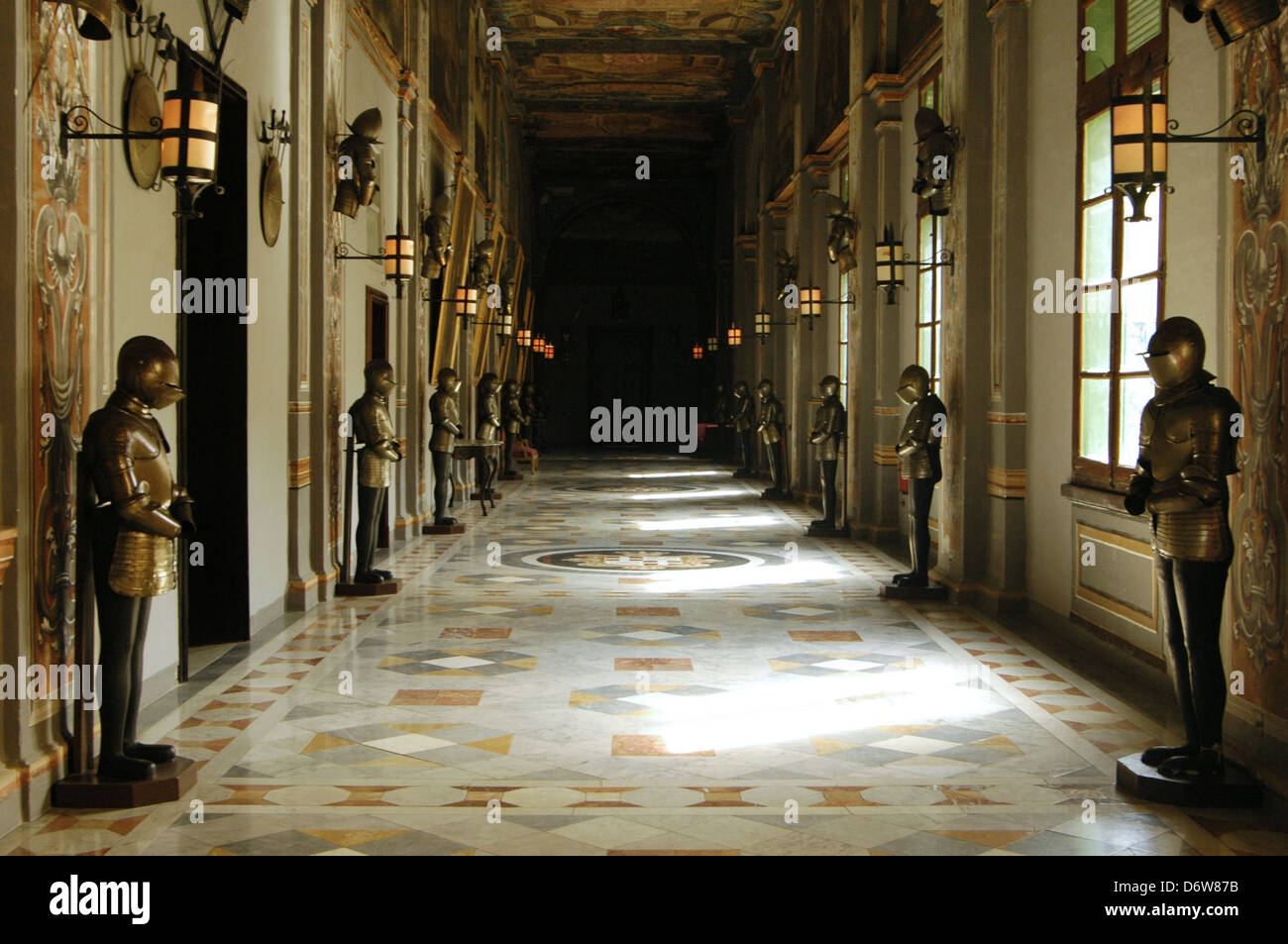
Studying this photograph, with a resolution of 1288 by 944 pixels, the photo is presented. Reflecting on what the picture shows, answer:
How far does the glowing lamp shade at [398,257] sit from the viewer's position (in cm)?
1104

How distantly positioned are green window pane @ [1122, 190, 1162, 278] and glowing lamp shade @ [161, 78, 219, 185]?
4866 mm

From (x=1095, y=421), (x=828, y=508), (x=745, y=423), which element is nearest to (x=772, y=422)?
(x=828, y=508)

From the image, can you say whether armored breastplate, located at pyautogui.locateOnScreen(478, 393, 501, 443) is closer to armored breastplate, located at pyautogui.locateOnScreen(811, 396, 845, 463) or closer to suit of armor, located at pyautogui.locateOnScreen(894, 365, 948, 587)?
armored breastplate, located at pyautogui.locateOnScreen(811, 396, 845, 463)

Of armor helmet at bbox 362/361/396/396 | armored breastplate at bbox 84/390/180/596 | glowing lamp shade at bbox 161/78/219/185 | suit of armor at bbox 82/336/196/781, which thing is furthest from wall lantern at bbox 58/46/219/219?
A: armor helmet at bbox 362/361/396/396

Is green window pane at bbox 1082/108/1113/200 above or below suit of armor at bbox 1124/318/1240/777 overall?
above

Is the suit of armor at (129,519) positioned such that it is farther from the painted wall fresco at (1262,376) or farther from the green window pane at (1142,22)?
the green window pane at (1142,22)

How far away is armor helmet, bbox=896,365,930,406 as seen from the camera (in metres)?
9.59

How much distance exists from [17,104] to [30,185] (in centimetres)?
28

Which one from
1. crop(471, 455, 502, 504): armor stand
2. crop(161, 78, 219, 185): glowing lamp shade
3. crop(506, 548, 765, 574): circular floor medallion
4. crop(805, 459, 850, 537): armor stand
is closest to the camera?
crop(161, 78, 219, 185): glowing lamp shade

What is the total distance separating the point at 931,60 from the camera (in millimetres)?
12023

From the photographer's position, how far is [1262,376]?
5.04 meters

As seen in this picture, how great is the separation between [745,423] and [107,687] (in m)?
18.8

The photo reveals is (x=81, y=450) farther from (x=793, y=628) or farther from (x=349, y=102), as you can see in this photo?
(x=349, y=102)
